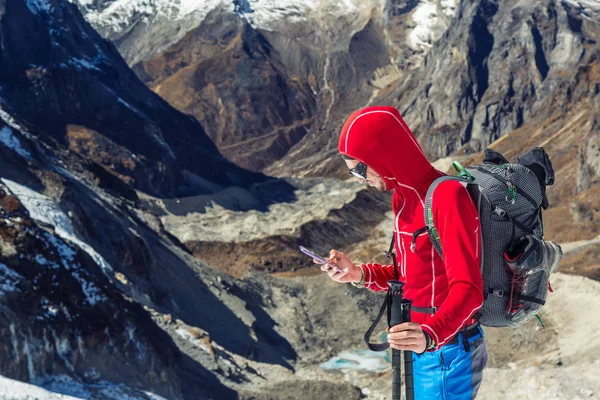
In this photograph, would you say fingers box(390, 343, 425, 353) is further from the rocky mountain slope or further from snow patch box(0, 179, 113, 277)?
snow patch box(0, 179, 113, 277)

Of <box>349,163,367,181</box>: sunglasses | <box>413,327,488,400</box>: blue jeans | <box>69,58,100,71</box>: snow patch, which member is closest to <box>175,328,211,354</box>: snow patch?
<box>413,327,488,400</box>: blue jeans

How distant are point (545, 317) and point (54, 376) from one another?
65.0 feet

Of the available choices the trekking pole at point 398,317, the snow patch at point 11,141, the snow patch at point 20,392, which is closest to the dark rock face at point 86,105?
the snow patch at point 11,141

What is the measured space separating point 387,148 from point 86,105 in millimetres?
70882

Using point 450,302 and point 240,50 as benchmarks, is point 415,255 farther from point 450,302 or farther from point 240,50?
point 240,50

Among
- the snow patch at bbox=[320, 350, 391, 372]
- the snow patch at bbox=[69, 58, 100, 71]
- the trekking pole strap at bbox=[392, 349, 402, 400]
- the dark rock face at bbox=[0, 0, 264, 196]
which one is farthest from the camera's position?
the snow patch at bbox=[69, 58, 100, 71]

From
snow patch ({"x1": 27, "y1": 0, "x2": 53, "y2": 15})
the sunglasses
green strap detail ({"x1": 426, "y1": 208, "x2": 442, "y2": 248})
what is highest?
snow patch ({"x1": 27, "y1": 0, "x2": 53, "y2": 15})

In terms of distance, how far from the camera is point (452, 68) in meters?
119

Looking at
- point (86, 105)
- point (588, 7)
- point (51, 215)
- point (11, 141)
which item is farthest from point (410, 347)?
point (588, 7)

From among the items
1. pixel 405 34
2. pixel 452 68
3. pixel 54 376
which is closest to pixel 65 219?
pixel 54 376

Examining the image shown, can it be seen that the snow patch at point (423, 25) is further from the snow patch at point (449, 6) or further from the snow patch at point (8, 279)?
the snow patch at point (8, 279)

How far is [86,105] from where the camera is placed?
235 feet

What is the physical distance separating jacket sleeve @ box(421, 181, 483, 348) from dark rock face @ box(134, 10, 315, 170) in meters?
125

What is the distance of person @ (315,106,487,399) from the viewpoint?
3.97m
